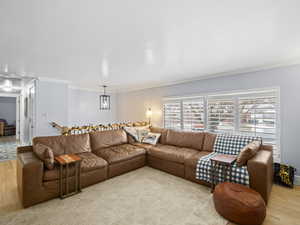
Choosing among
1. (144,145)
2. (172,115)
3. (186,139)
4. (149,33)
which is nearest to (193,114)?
(172,115)

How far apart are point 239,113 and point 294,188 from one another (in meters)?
1.66

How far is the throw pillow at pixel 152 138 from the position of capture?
4.13 m

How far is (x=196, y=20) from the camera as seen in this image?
62.1 inches

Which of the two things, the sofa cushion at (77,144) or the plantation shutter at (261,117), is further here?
the sofa cushion at (77,144)

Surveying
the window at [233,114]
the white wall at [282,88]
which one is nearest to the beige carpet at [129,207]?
the window at [233,114]

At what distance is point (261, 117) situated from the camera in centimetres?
315

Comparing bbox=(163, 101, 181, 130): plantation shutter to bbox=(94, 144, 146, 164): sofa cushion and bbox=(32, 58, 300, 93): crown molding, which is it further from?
bbox=(94, 144, 146, 164): sofa cushion

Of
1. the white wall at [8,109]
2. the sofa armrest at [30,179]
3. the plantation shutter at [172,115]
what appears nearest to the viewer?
the sofa armrest at [30,179]

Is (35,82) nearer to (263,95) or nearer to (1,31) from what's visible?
(1,31)

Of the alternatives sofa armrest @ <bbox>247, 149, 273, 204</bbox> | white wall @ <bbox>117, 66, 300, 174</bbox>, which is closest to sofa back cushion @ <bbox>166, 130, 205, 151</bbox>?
white wall @ <bbox>117, 66, 300, 174</bbox>

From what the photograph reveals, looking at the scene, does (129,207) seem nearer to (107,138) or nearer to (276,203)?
(107,138)

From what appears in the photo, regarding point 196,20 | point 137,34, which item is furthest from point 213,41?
point 137,34

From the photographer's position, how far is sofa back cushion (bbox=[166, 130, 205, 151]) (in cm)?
359

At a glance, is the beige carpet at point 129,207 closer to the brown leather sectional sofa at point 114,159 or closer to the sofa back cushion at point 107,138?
the brown leather sectional sofa at point 114,159
